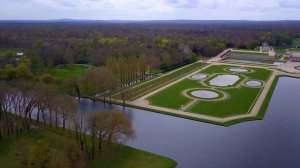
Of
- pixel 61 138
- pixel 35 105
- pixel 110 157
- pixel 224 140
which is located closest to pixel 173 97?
pixel 224 140

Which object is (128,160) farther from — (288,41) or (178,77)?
(288,41)

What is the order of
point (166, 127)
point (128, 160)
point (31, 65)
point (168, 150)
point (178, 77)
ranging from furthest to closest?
1. point (31, 65)
2. point (178, 77)
3. point (166, 127)
4. point (168, 150)
5. point (128, 160)

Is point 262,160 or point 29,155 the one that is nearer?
point 29,155

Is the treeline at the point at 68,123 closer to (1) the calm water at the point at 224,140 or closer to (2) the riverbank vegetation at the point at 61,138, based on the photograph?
(2) the riverbank vegetation at the point at 61,138

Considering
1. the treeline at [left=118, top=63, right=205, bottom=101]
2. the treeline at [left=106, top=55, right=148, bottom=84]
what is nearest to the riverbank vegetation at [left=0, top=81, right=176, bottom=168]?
the treeline at [left=118, top=63, right=205, bottom=101]

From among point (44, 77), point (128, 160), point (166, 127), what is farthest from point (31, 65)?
point (128, 160)

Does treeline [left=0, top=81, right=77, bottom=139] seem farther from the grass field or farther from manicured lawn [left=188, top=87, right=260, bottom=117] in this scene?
manicured lawn [left=188, top=87, right=260, bottom=117]
